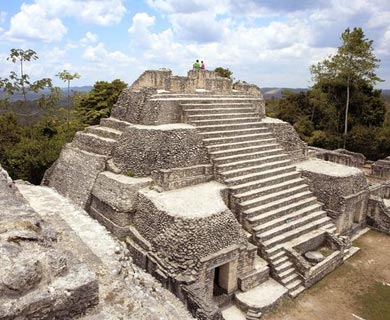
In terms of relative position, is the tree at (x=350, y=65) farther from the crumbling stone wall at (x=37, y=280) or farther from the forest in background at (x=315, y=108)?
the crumbling stone wall at (x=37, y=280)

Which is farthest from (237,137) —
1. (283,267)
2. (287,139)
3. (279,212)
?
(283,267)

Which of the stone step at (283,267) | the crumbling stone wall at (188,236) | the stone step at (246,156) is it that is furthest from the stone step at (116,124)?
the stone step at (283,267)

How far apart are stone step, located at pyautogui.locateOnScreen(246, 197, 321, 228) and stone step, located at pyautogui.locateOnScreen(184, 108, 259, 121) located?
3972 millimetres

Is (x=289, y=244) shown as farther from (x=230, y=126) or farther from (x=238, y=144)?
(x=230, y=126)

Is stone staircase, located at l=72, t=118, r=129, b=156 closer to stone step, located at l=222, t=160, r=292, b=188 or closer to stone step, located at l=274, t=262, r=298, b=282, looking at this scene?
stone step, located at l=222, t=160, r=292, b=188

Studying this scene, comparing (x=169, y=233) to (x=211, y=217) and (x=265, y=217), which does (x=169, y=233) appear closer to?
(x=211, y=217)

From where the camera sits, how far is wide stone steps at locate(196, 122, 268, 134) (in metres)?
11.8

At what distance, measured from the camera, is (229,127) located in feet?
40.9

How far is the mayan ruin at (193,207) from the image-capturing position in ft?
19.3

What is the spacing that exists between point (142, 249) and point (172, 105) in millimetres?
5183

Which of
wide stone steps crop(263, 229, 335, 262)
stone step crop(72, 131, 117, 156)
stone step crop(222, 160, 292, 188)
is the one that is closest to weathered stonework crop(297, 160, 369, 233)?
wide stone steps crop(263, 229, 335, 262)

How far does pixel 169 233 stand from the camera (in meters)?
8.36

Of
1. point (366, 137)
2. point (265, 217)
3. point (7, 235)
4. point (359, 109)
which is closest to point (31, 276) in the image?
point (7, 235)

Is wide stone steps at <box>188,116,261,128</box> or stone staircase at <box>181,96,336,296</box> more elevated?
wide stone steps at <box>188,116,261,128</box>
